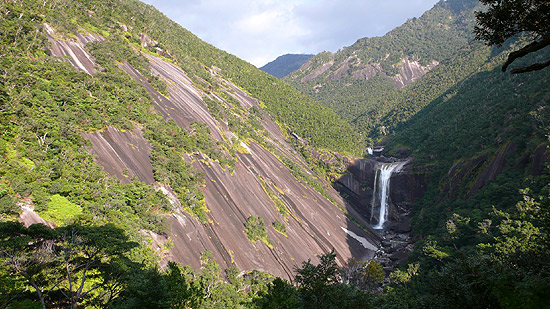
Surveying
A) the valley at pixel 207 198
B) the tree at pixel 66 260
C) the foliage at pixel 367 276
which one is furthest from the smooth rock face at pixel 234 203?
the tree at pixel 66 260

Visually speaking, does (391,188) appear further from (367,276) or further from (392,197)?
(367,276)

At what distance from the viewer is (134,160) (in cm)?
1906

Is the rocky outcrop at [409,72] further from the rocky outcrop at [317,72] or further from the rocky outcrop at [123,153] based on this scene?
the rocky outcrop at [123,153]

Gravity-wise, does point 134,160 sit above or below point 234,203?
above

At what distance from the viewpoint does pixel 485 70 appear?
3310 inches

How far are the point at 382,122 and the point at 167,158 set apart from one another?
4390 inches

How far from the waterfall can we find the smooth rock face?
10.8 m

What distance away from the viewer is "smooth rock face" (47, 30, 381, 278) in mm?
18219

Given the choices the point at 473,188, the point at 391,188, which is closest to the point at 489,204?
the point at 473,188

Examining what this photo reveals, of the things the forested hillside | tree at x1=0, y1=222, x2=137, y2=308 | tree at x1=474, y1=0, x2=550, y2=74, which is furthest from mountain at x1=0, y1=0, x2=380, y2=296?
tree at x1=474, y1=0, x2=550, y2=74

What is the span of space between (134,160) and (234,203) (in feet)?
33.7

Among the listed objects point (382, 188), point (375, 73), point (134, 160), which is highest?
point (375, 73)

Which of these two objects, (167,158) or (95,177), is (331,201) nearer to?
(167,158)

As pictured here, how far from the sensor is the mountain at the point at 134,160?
13.0m
